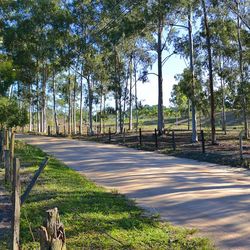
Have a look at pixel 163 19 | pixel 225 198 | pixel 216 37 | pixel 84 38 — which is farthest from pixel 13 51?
pixel 225 198

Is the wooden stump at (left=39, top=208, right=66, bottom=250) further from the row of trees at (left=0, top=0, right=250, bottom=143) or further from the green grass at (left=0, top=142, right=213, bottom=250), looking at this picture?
the row of trees at (left=0, top=0, right=250, bottom=143)

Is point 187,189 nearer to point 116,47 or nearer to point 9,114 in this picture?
point 9,114

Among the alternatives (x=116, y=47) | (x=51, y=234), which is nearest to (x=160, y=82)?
(x=116, y=47)

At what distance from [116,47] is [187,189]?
32712 millimetres

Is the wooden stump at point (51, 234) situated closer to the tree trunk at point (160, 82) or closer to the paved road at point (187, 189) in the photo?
the paved road at point (187, 189)

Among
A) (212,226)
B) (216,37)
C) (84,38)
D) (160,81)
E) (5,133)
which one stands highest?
(84,38)

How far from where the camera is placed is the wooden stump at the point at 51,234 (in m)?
4.45

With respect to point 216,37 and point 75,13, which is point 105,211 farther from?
point 75,13

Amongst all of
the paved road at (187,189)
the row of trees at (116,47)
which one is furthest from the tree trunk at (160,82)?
the paved road at (187,189)

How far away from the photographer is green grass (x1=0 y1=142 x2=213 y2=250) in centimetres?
656

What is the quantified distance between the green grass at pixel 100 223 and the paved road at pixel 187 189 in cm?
51

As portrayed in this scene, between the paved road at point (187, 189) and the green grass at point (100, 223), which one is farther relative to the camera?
the paved road at point (187, 189)

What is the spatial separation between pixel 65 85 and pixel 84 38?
15678mm

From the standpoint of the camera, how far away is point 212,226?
25.0 ft
